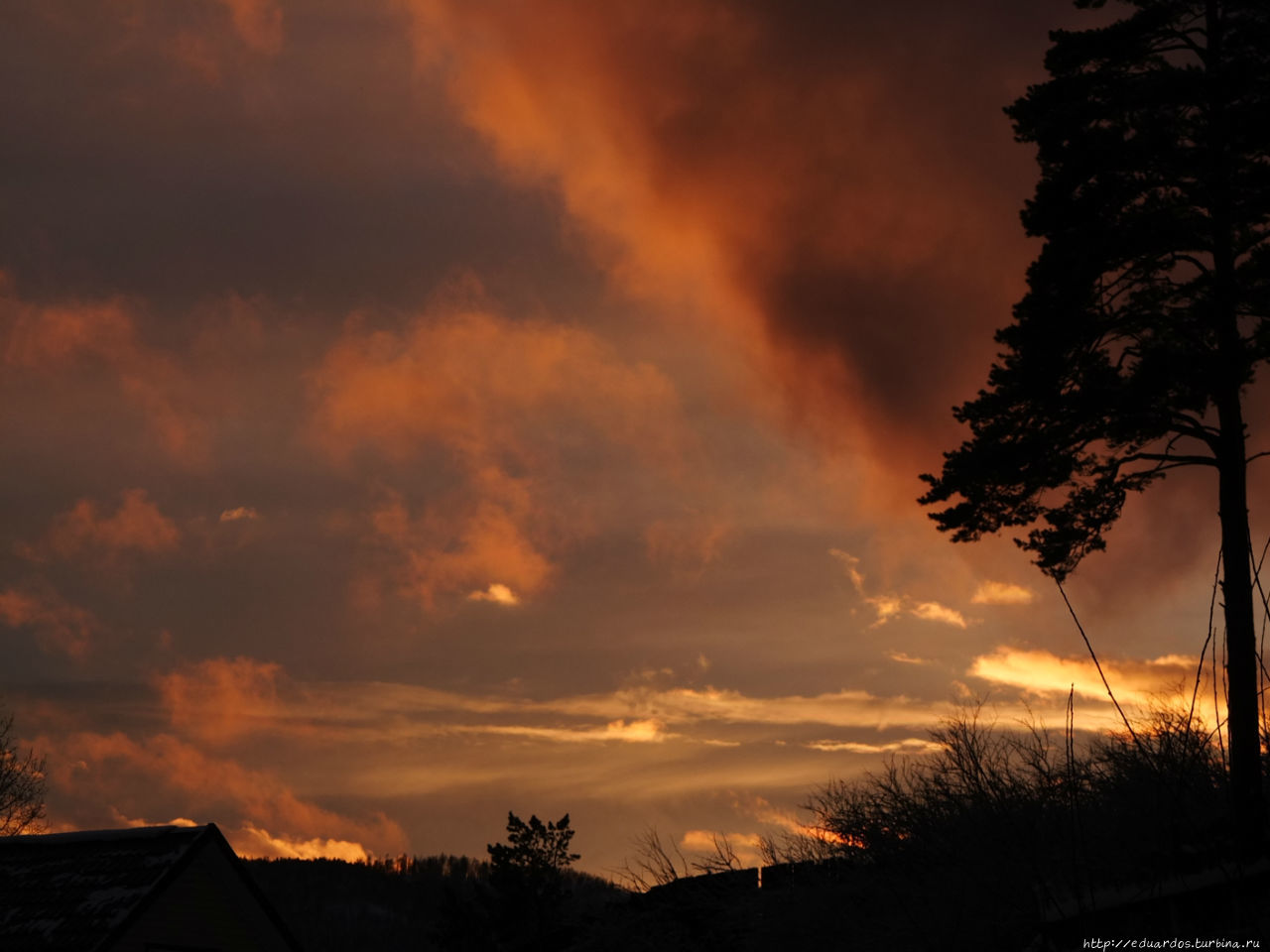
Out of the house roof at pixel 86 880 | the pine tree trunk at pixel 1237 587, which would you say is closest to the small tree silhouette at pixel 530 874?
the house roof at pixel 86 880

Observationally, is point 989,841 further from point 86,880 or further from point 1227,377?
point 86,880

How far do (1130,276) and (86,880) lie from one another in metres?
26.2

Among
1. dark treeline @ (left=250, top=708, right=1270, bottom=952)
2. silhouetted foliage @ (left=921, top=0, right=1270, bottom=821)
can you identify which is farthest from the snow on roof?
silhouetted foliage @ (left=921, top=0, right=1270, bottom=821)

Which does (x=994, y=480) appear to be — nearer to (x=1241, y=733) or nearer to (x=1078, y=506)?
(x=1078, y=506)

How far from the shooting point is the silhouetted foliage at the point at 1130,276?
56.8 feet

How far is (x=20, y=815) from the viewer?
179 ft

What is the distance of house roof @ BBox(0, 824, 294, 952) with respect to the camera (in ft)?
82.7

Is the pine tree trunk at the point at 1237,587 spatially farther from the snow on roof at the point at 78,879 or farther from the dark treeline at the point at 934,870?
the snow on roof at the point at 78,879

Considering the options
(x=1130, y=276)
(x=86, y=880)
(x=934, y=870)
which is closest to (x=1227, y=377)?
(x=1130, y=276)

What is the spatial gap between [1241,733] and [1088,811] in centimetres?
258

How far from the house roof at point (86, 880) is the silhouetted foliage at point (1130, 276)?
805 inches

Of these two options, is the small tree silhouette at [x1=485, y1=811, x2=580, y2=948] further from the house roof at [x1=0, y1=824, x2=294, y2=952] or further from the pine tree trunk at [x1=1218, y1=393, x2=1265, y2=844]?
the pine tree trunk at [x1=1218, y1=393, x2=1265, y2=844]

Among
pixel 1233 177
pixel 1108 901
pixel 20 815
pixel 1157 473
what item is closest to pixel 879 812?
pixel 1157 473

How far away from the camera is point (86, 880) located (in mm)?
26922
